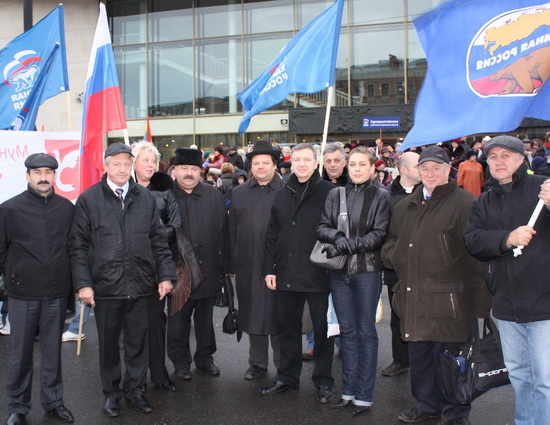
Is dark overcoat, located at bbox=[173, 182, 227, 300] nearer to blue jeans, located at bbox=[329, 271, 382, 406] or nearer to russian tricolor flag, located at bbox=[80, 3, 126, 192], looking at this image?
russian tricolor flag, located at bbox=[80, 3, 126, 192]

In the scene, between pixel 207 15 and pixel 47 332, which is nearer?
pixel 47 332

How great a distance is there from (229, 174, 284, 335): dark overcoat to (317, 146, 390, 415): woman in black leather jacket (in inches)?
35.6

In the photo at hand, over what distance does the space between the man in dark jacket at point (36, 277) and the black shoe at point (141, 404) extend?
0.50m

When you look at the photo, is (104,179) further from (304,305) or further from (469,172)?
(469,172)

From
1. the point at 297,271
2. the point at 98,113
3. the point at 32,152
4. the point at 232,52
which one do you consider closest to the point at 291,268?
the point at 297,271

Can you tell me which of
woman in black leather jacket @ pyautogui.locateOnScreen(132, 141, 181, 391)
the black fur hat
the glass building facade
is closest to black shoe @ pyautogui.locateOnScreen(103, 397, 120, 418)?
Answer: woman in black leather jacket @ pyautogui.locateOnScreen(132, 141, 181, 391)

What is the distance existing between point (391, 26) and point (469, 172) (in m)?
11.5

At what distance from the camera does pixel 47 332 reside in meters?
4.52

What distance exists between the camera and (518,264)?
3533 millimetres

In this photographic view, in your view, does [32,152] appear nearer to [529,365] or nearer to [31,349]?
[31,349]

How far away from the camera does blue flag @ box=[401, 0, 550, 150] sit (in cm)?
350

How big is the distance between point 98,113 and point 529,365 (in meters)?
4.98

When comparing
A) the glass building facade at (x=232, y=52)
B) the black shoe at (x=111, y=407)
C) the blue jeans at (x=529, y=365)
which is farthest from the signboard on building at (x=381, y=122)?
the blue jeans at (x=529, y=365)

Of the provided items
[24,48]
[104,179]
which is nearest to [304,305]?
[104,179]
